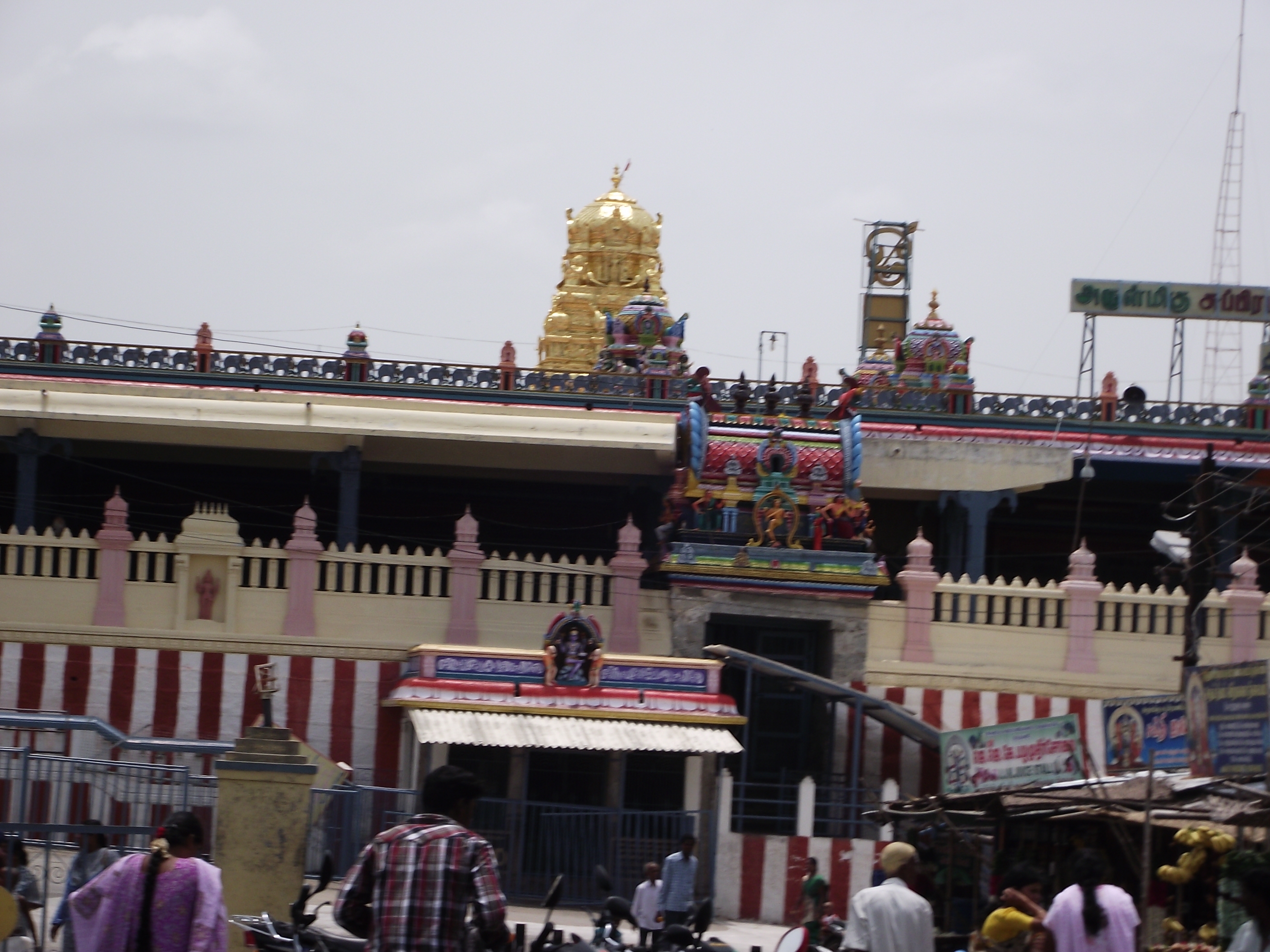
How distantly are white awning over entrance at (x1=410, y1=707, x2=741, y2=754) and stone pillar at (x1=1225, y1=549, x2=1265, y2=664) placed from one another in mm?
5873

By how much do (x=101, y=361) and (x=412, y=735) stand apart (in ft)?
25.0

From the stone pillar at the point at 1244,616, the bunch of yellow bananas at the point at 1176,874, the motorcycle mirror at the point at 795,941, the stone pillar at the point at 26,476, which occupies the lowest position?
the motorcycle mirror at the point at 795,941

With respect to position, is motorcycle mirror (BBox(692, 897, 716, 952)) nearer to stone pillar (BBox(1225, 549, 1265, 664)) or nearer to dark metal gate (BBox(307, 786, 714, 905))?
dark metal gate (BBox(307, 786, 714, 905))

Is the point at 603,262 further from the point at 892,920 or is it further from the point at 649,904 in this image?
the point at 892,920

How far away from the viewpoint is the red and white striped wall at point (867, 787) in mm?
17562

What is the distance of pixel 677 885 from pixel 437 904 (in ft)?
28.2

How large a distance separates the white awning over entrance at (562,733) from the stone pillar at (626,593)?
174cm

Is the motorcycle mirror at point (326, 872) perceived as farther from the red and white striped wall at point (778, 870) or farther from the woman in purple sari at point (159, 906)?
the red and white striped wall at point (778, 870)

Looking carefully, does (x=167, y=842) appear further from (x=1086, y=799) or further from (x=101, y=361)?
(x=101, y=361)

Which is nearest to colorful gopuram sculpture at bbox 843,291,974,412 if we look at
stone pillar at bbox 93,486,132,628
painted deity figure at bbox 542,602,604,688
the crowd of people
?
painted deity figure at bbox 542,602,604,688

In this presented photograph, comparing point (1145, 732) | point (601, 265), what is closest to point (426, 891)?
point (1145, 732)

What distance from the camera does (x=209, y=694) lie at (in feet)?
62.5

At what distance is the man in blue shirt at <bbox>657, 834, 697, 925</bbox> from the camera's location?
47.3 feet

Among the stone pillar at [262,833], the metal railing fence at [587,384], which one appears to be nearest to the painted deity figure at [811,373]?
the metal railing fence at [587,384]
